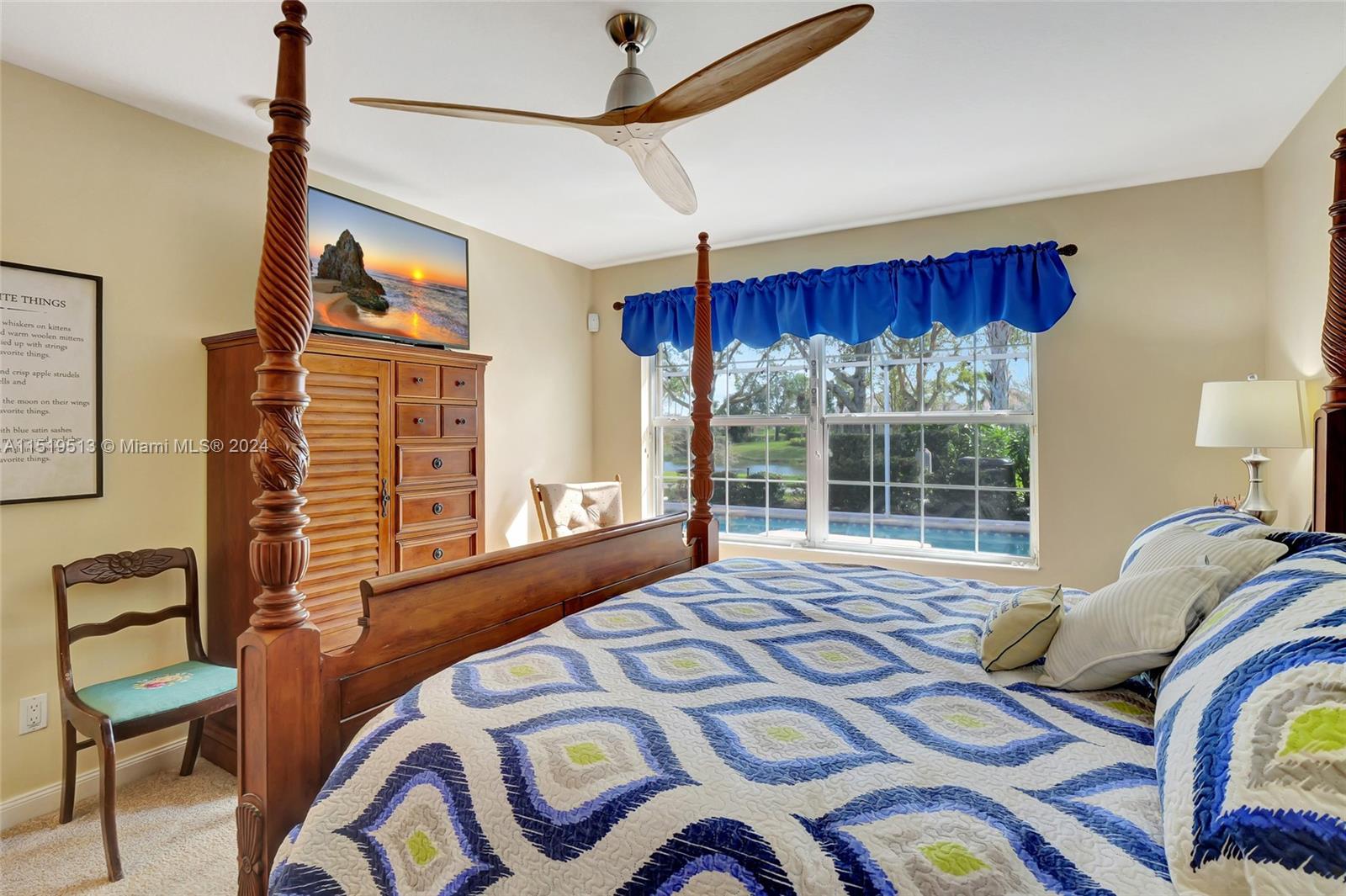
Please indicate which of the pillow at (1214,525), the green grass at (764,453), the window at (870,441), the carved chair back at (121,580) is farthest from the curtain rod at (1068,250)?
the carved chair back at (121,580)

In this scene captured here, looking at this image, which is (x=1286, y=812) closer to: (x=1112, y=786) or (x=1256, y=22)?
(x=1112, y=786)

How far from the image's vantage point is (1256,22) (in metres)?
1.93

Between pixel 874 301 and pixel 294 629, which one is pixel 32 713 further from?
pixel 874 301

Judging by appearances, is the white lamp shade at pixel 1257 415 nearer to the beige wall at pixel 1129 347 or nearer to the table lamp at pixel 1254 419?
the table lamp at pixel 1254 419

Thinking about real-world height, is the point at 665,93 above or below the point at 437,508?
above

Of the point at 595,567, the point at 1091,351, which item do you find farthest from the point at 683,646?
the point at 1091,351

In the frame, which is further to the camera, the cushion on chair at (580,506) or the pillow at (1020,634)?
the cushion on chair at (580,506)

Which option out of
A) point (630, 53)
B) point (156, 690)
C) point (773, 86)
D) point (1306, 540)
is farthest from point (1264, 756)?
point (156, 690)

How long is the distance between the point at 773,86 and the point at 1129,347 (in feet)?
7.50

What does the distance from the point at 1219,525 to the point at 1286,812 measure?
1182mm

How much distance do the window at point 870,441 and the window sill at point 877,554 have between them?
0.03 m

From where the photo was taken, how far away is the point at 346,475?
104 inches

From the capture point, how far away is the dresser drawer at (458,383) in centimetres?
310

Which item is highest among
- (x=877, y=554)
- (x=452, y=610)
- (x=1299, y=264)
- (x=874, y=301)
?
(x=874, y=301)
